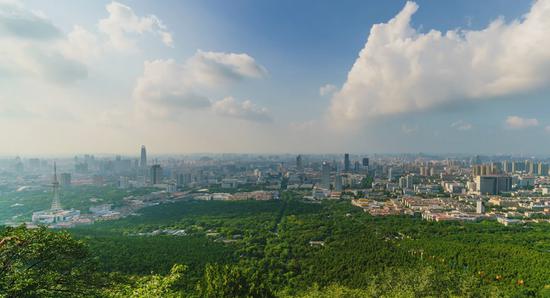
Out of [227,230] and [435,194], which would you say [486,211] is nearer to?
[435,194]

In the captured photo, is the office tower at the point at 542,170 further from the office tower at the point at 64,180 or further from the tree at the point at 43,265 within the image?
the office tower at the point at 64,180

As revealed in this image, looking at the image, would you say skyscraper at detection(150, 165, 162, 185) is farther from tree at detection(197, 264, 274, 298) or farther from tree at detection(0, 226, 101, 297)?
tree at detection(0, 226, 101, 297)

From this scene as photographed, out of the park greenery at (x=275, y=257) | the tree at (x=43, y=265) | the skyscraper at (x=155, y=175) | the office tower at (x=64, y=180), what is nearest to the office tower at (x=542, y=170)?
the park greenery at (x=275, y=257)

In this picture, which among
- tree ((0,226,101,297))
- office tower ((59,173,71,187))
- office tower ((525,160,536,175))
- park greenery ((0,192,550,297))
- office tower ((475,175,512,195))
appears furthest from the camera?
office tower ((525,160,536,175))

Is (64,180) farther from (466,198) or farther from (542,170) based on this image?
(542,170)

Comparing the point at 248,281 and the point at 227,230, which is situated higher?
the point at 248,281

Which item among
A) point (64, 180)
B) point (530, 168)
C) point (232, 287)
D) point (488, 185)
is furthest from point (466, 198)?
point (64, 180)

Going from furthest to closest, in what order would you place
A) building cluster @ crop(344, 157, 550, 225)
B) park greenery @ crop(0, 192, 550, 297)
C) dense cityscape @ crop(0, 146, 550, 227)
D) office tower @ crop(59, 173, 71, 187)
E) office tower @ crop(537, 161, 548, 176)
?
office tower @ crop(537, 161, 548, 176) → office tower @ crop(59, 173, 71, 187) → building cluster @ crop(344, 157, 550, 225) → dense cityscape @ crop(0, 146, 550, 227) → park greenery @ crop(0, 192, 550, 297)

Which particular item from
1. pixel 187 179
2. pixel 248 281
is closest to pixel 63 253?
pixel 248 281

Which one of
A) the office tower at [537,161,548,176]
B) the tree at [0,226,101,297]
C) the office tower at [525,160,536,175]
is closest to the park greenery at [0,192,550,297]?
the tree at [0,226,101,297]
